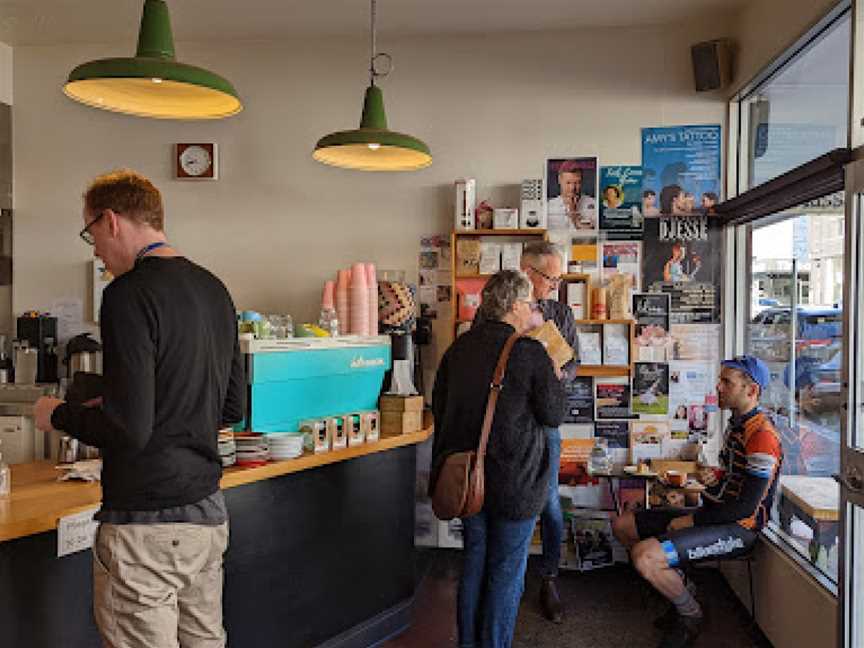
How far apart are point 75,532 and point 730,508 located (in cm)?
269

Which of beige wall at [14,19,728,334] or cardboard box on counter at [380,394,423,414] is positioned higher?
beige wall at [14,19,728,334]

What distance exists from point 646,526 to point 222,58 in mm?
4057

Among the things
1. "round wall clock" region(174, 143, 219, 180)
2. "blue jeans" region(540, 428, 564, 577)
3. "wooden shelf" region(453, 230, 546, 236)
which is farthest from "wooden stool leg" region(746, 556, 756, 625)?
"round wall clock" region(174, 143, 219, 180)

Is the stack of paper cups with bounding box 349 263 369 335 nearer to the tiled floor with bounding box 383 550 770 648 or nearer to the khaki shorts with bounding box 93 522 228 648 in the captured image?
the tiled floor with bounding box 383 550 770 648

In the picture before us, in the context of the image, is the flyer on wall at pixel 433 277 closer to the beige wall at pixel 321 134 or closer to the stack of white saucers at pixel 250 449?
the beige wall at pixel 321 134

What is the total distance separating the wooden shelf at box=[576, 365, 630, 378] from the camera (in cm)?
518

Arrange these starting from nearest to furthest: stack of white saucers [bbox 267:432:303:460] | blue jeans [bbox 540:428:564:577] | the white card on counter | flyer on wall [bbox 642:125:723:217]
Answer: the white card on counter < stack of white saucers [bbox 267:432:303:460] < blue jeans [bbox 540:428:564:577] < flyer on wall [bbox 642:125:723:217]

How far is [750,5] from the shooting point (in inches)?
186

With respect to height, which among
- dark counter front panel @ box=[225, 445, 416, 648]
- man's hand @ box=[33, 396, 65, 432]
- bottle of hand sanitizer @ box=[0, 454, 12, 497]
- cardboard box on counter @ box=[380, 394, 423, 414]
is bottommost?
dark counter front panel @ box=[225, 445, 416, 648]

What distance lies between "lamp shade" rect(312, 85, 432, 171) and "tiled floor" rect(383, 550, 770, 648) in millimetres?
2361

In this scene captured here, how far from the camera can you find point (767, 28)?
435 centimetres

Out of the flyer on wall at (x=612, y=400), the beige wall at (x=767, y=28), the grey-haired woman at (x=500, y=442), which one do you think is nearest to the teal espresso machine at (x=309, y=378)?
the grey-haired woman at (x=500, y=442)

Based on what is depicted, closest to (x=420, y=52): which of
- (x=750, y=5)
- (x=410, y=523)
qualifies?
(x=750, y=5)

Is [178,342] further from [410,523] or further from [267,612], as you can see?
[410,523]
